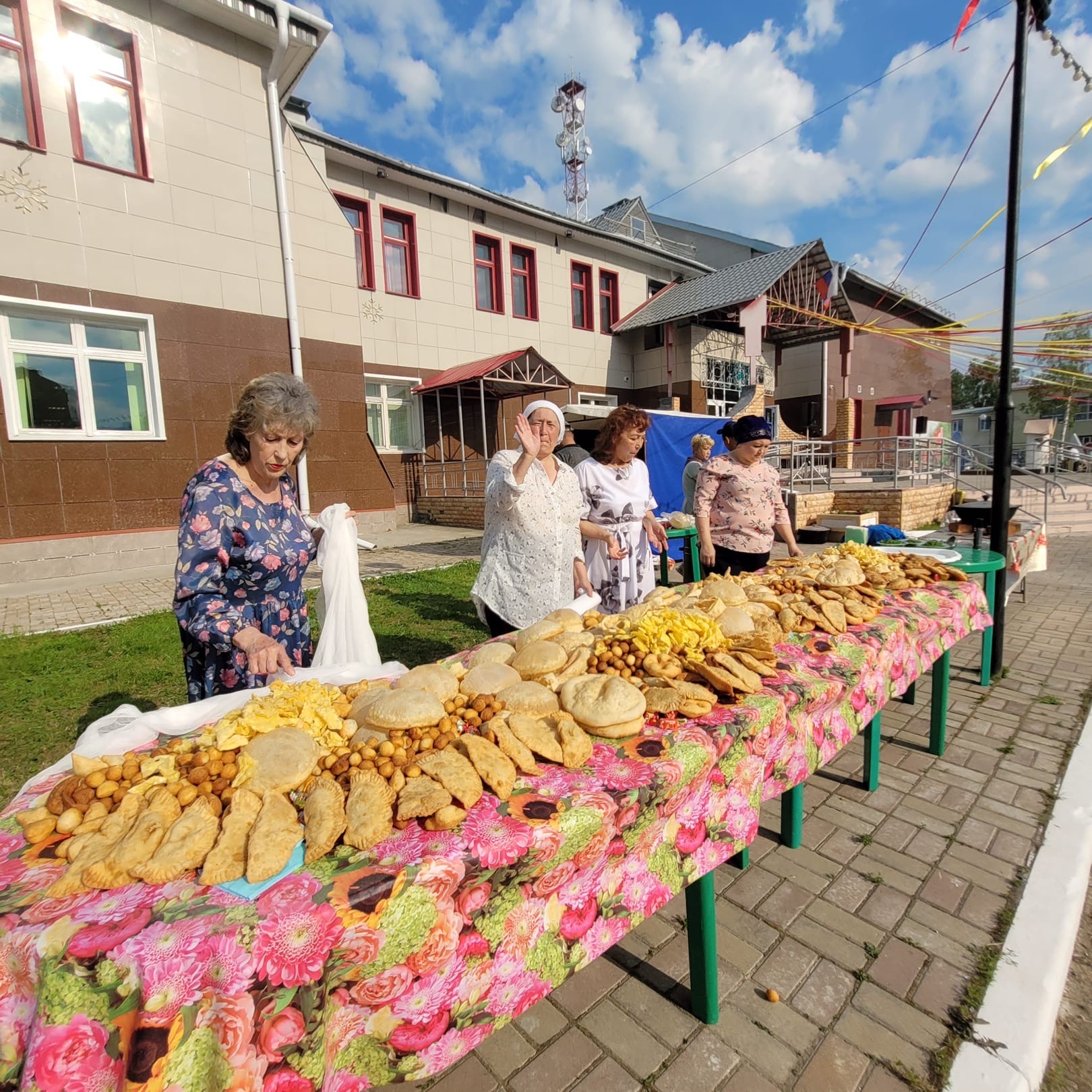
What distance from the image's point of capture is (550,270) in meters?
15.5

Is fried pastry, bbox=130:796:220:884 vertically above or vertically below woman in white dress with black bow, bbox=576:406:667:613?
below

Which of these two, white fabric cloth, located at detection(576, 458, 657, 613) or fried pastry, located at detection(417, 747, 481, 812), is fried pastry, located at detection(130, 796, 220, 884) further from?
white fabric cloth, located at detection(576, 458, 657, 613)

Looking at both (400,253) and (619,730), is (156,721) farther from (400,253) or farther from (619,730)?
(400,253)

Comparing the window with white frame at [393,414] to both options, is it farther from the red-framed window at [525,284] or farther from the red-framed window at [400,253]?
the red-framed window at [525,284]

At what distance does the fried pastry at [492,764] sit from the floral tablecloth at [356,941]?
0.11ft

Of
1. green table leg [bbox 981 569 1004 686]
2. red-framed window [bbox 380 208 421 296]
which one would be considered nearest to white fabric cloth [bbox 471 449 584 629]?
green table leg [bbox 981 569 1004 686]

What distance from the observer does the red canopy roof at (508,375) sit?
1259 cm

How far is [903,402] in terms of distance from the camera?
2441cm

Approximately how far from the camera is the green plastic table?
5512mm

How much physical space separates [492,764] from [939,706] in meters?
2.96

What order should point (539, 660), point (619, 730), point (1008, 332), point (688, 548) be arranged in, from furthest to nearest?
point (688, 548), point (1008, 332), point (539, 660), point (619, 730)

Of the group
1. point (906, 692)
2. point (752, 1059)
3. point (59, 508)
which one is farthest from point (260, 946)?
point (59, 508)

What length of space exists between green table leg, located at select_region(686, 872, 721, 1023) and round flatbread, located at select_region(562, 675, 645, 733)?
59 cm

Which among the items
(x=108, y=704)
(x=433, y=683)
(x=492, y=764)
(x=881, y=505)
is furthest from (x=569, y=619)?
(x=881, y=505)
